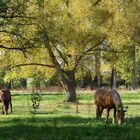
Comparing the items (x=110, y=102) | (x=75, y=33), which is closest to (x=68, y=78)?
(x=75, y=33)

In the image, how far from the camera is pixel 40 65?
157ft

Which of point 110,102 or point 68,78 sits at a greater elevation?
point 68,78

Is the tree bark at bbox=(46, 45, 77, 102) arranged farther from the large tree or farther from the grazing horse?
the grazing horse

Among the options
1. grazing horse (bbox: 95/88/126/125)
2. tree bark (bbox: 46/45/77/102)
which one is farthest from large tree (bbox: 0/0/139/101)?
grazing horse (bbox: 95/88/126/125)

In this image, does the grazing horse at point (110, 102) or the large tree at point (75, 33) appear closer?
the grazing horse at point (110, 102)

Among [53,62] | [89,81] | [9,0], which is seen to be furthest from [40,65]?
[89,81]

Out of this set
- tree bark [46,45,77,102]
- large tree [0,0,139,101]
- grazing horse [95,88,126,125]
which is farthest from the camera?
tree bark [46,45,77,102]

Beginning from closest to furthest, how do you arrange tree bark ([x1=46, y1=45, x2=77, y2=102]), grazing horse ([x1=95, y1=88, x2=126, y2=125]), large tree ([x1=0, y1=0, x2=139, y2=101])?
grazing horse ([x1=95, y1=88, x2=126, y2=125])
large tree ([x1=0, y1=0, x2=139, y2=101])
tree bark ([x1=46, y1=45, x2=77, y2=102])

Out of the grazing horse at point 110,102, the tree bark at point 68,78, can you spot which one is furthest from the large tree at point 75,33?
the grazing horse at point 110,102

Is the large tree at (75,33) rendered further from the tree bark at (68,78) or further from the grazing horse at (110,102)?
the grazing horse at (110,102)

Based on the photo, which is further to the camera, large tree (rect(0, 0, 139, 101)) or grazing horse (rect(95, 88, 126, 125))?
large tree (rect(0, 0, 139, 101))

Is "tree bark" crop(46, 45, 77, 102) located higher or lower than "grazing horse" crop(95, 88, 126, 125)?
higher

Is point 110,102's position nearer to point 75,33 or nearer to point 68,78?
point 75,33

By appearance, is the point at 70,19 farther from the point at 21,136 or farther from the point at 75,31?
the point at 21,136
